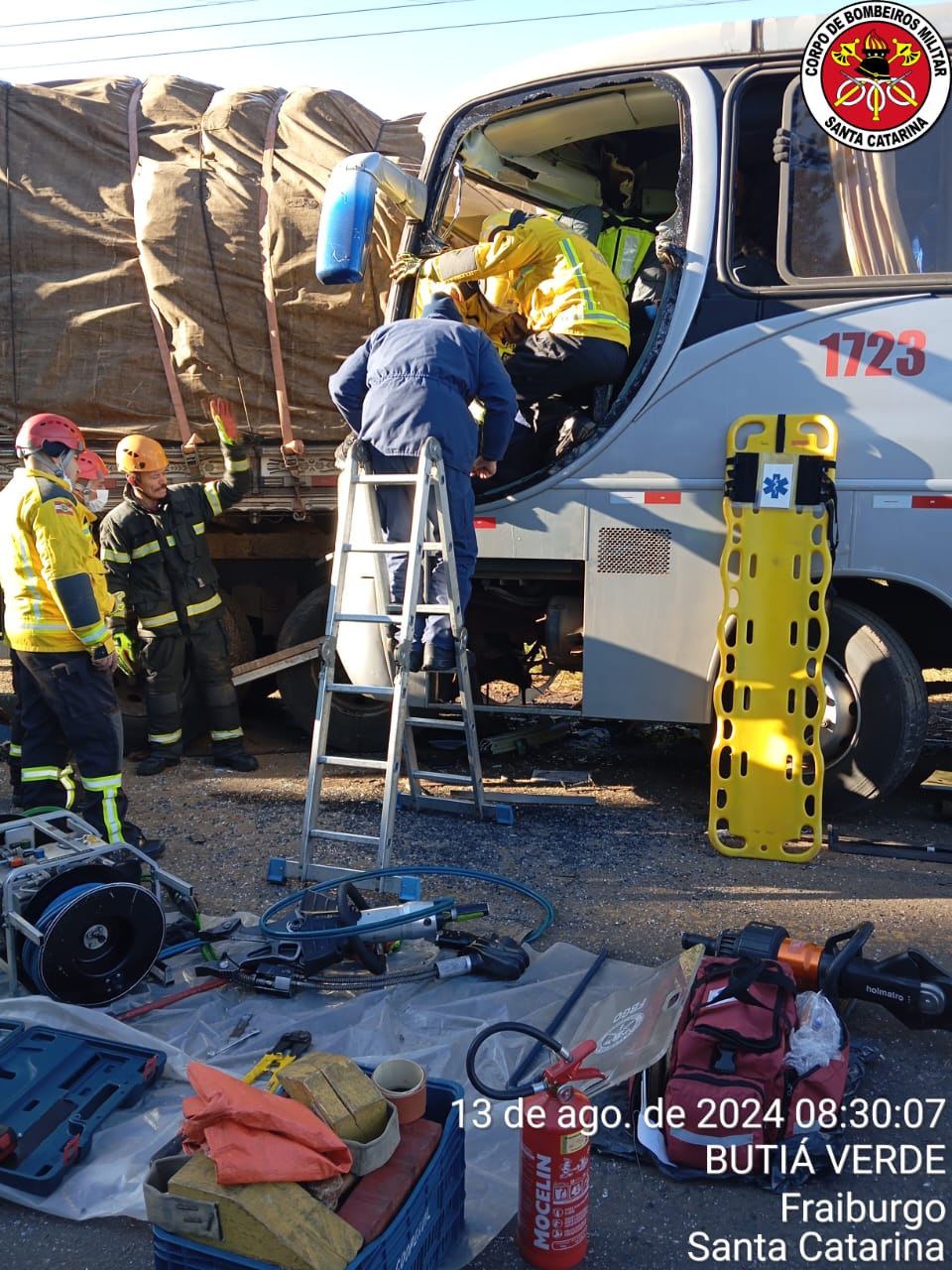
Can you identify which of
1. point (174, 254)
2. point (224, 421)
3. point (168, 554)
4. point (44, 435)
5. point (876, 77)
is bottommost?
point (168, 554)

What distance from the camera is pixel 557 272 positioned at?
16.0 feet

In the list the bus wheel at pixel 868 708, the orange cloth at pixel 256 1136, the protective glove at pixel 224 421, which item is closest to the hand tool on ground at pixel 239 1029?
the orange cloth at pixel 256 1136

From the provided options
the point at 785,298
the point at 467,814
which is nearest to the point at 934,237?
the point at 785,298

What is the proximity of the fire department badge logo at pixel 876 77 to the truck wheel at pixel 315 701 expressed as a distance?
348 cm

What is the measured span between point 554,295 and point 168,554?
270 cm

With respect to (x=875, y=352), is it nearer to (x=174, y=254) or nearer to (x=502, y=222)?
(x=502, y=222)

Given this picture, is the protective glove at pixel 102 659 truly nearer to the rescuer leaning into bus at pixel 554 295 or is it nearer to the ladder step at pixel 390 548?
the ladder step at pixel 390 548

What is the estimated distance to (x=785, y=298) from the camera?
15.0ft

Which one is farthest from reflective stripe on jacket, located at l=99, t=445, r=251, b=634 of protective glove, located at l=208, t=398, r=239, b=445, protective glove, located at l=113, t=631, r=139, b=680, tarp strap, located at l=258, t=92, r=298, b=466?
tarp strap, located at l=258, t=92, r=298, b=466

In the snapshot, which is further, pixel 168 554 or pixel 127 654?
pixel 127 654

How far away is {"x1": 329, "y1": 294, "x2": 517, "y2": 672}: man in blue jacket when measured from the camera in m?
4.41

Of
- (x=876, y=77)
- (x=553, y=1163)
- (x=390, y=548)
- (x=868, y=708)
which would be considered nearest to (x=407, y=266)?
(x=390, y=548)

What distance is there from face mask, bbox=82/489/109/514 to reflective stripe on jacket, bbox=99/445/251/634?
17 centimetres

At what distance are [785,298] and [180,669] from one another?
3.89 m
